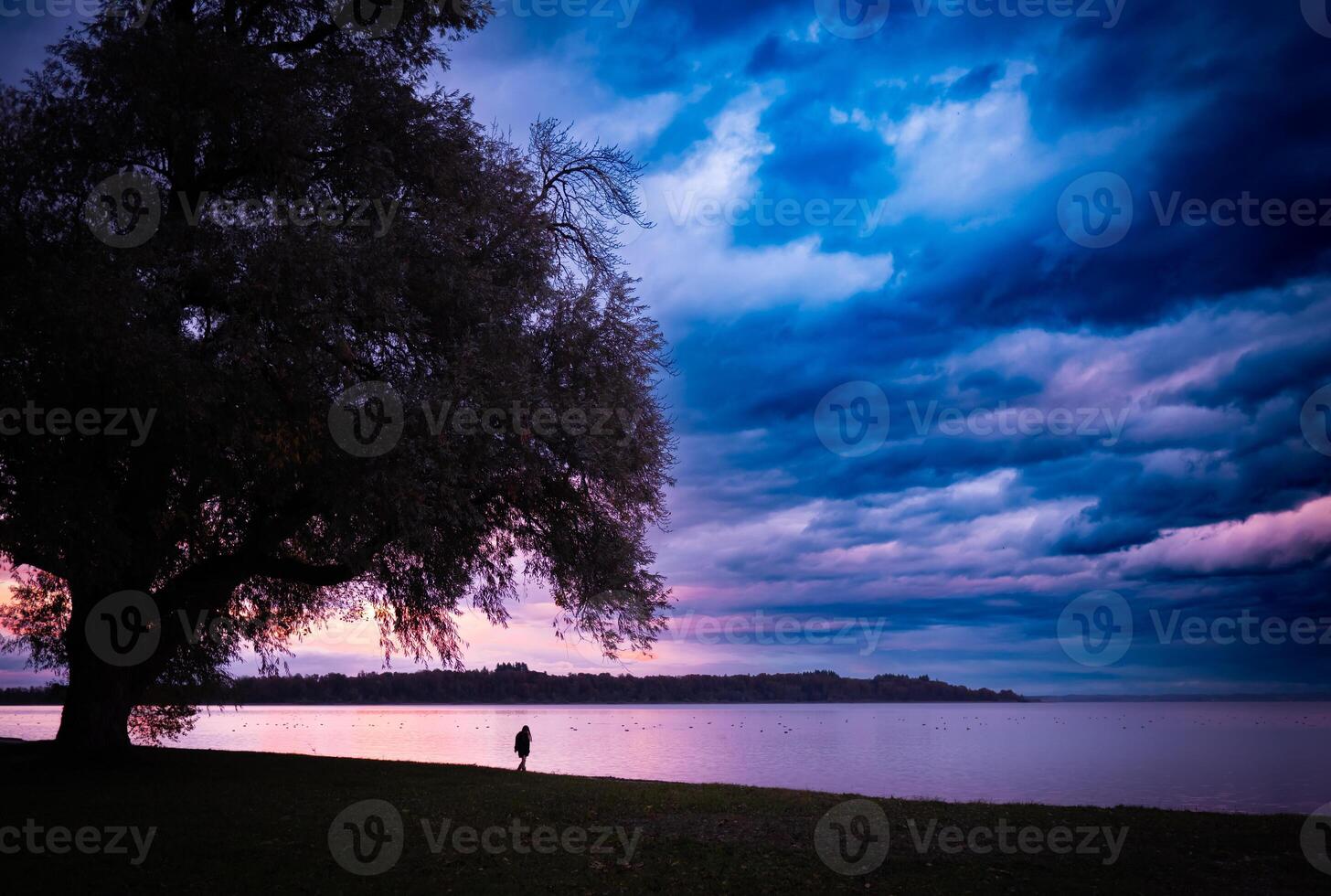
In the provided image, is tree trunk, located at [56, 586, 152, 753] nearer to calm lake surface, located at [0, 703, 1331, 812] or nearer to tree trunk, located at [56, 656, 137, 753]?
tree trunk, located at [56, 656, 137, 753]

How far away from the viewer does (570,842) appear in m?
16.2

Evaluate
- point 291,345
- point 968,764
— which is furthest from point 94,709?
point 968,764

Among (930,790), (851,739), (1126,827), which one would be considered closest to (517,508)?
(1126,827)

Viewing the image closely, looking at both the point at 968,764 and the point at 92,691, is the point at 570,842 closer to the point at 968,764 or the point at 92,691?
the point at 92,691

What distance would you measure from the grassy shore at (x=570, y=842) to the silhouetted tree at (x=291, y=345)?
14.2 ft

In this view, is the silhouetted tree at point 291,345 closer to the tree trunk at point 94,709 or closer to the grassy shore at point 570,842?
the tree trunk at point 94,709

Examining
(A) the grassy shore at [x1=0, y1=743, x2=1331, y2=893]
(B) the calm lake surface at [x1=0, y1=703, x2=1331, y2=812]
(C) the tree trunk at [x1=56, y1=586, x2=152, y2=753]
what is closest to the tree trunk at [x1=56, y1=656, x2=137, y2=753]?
(C) the tree trunk at [x1=56, y1=586, x2=152, y2=753]

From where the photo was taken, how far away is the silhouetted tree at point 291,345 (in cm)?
1717

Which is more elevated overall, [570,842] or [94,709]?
[94,709]

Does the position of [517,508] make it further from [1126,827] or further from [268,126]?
[1126,827]

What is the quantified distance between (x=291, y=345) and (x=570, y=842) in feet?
34.9

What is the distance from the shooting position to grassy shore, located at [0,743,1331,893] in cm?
1336

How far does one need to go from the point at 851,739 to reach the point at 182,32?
11213 centimetres

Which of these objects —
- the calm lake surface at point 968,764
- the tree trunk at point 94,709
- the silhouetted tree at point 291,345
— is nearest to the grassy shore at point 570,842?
the tree trunk at point 94,709
